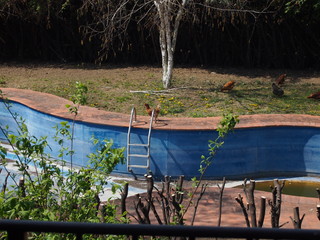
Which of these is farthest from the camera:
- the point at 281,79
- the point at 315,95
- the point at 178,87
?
the point at 281,79

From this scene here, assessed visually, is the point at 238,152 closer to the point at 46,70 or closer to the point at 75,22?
the point at 46,70

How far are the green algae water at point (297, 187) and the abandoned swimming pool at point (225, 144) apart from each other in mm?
457

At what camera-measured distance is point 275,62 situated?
1908 centimetres

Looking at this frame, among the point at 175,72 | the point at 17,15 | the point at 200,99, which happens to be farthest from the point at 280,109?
the point at 17,15

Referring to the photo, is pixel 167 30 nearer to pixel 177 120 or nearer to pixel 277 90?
pixel 277 90

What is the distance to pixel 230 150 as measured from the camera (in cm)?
1191

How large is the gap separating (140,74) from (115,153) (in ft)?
41.5

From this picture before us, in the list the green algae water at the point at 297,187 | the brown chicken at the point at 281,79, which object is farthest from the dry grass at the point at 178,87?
the green algae water at the point at 297,187

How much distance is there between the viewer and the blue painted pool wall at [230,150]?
38.6 ft

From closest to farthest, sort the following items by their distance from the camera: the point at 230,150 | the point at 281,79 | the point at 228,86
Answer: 1. the point at 230,150
2. the point at 228,86
3. the point at 281,79

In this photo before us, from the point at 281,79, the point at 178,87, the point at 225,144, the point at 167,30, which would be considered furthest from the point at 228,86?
the point at 225,144

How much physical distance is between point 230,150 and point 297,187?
1.48m

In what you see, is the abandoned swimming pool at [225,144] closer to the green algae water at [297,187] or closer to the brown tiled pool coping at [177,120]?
the brown tiled pool coping at [177,120]

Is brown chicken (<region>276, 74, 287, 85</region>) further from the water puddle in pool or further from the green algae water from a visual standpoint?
the green algae water
